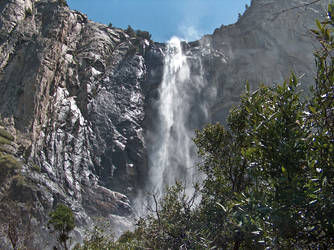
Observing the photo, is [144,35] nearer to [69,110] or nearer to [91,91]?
[91,91]

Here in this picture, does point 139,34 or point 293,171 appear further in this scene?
point 139,34

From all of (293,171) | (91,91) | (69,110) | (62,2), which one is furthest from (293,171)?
(62,2)

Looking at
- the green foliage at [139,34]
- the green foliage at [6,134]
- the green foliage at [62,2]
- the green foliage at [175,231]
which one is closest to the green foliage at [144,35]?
the green foliage at [139,34]

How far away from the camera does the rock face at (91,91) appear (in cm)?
3850

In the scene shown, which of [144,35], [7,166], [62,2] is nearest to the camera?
[7,166]

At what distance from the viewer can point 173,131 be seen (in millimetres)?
51969

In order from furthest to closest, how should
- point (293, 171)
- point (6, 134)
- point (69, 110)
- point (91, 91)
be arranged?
point (91, 91) → point (69, 110) → point (6, 134) → point (293, 171)

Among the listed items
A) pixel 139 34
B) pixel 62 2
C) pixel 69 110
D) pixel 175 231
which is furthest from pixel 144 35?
pixel 175 231

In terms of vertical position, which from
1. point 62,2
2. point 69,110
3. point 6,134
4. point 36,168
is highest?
point 62,2

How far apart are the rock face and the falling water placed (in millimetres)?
1503

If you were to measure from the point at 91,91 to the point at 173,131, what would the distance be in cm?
1463

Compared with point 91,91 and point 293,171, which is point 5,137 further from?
point 293,171

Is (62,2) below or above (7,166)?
above

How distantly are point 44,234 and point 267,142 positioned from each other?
32093 millimetres
